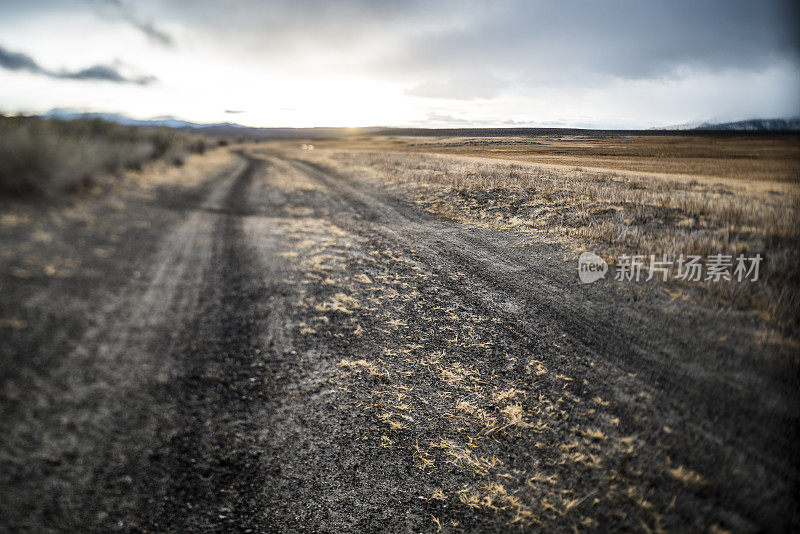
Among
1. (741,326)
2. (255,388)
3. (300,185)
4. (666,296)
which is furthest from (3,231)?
(300,185)

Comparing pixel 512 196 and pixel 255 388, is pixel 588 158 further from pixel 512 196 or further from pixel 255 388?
pixel 512 196

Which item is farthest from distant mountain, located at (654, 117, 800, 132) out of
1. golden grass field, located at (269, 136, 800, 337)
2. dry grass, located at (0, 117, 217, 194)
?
dry grass, located at (0, 117, 217, 194)

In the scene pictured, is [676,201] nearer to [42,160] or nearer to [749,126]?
[749,126]

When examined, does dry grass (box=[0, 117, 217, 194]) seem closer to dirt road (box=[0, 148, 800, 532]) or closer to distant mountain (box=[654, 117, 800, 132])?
dirt road (box=[0, 148, 800, 532])

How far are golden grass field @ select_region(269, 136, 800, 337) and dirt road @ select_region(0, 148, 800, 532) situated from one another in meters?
0.60

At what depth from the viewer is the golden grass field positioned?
2721 millimetres

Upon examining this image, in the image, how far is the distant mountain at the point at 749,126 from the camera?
Result: 2861 millimetres

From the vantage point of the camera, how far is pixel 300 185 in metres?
16.0

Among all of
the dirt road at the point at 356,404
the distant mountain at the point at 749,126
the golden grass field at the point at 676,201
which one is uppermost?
the distant mountain at the point at 749,126

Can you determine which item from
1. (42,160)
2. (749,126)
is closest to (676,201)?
(749,126)

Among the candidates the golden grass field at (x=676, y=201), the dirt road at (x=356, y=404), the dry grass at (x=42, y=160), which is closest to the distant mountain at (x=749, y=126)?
the golden grass field at (x=676, y=201)

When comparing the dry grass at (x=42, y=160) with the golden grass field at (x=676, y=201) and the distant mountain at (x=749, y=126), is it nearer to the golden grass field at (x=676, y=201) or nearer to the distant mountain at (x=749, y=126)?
the golden grass field at (x=676, y=201)

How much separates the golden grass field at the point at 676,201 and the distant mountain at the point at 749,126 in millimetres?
104

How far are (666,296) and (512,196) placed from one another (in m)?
7.05
